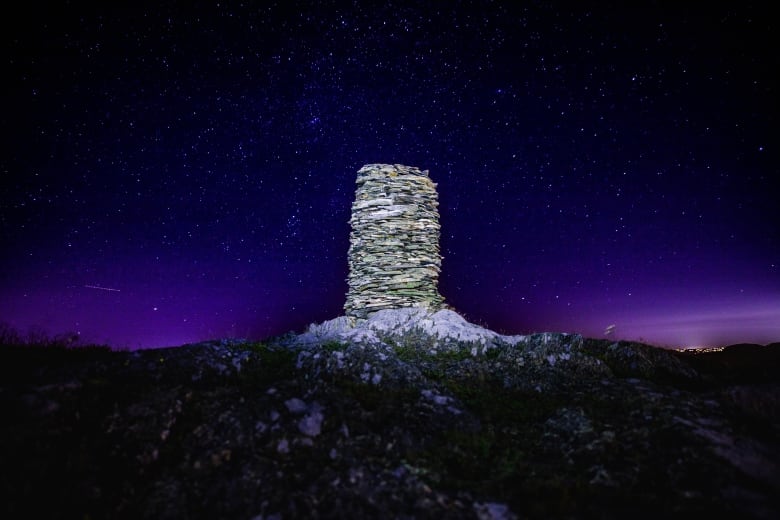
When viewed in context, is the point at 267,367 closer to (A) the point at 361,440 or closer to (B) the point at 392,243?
(A) the point at 361,440

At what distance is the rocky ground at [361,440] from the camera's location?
4.46m

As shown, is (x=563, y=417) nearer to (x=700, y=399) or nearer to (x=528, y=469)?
(x=528, y=469)

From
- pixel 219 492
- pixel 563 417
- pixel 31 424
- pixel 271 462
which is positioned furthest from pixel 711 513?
pixel 31 424

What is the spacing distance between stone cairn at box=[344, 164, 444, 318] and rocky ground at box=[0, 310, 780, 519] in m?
5.85

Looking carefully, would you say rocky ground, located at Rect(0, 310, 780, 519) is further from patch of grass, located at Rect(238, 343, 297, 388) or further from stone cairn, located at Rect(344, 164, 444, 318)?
stone cairn, located at Rect(344, 164, 444, 318)

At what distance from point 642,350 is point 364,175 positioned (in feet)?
36.6

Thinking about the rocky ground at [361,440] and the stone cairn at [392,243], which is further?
the stone cairn at [392,243]

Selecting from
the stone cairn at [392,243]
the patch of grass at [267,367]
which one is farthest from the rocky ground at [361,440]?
the stone cairn at [392,243]

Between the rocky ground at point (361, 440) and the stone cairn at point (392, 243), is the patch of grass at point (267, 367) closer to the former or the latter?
the rocky ground at point (361, 440)

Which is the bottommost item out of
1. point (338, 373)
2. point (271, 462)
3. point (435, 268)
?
point (271, 462)

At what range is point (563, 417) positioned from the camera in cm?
668

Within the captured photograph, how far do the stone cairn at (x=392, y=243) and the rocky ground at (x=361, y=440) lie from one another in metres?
5.85

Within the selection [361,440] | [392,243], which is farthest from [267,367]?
[392,243]

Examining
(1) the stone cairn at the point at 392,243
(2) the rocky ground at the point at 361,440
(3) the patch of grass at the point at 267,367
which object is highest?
(1) the stone cairn at the point at 392,243
